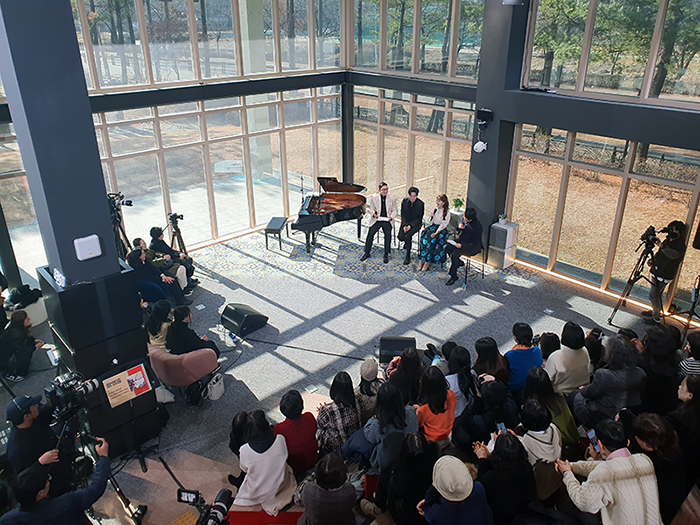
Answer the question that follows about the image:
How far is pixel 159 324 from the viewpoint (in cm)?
640

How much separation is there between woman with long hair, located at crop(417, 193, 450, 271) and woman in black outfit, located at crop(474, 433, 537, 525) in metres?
5.87

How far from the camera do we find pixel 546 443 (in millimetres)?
3867

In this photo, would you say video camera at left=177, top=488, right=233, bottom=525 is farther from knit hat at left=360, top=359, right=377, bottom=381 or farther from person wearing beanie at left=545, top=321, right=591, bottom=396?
person wearing beanie at left=545, top=321, right=591, bottom=396

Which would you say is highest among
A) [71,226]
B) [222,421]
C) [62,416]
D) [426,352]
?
[71,226]

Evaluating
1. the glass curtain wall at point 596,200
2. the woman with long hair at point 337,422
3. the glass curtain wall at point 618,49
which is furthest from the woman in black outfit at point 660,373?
the glass curtain wall at point 618,49

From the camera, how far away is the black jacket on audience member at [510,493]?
348 centimetres

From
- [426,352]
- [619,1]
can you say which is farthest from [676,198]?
[426,352]

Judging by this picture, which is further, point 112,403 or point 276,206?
point 276,206

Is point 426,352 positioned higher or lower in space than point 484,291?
higher

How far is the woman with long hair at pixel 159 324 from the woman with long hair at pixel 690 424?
500 cm

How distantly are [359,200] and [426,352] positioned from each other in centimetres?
469

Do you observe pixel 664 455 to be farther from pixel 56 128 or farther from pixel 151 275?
pixel 151 275

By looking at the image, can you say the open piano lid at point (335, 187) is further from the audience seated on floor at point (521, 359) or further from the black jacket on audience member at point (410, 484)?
the black jacket on audience member at point (410, 484)

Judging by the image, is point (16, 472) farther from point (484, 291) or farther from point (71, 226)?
point (484, 291)
